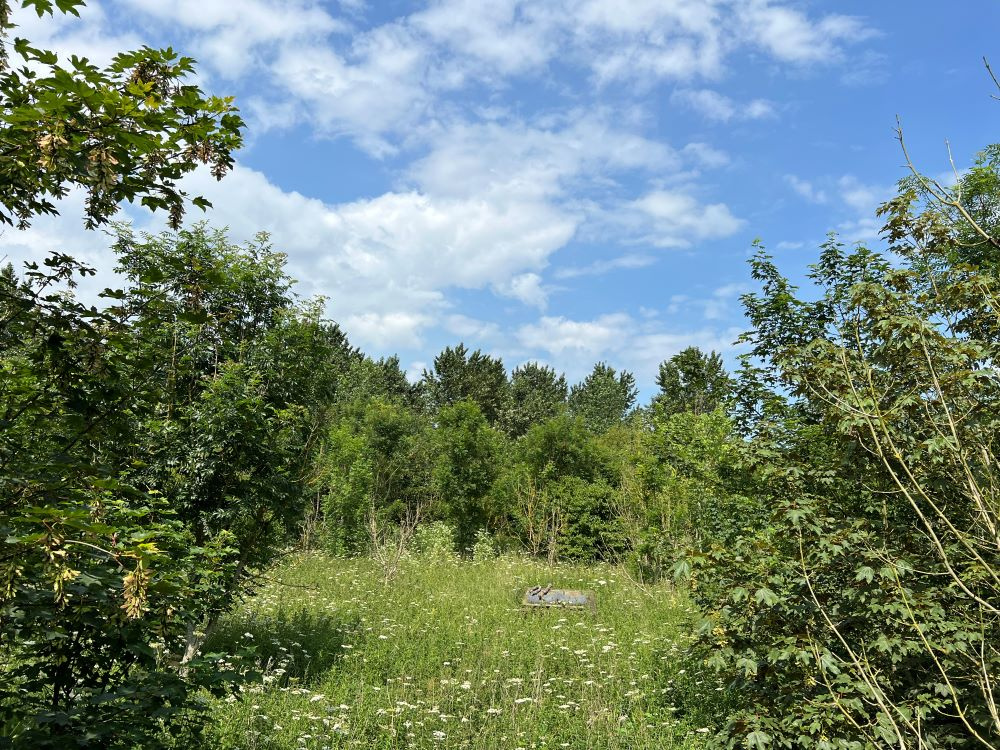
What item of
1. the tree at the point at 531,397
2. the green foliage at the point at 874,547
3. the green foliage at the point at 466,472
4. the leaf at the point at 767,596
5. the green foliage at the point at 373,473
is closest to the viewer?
the green foliage at the point at 874,547

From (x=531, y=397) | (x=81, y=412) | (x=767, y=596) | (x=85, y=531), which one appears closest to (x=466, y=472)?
(x=767, y=596)

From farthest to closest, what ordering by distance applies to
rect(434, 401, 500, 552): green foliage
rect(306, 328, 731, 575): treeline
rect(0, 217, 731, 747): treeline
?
1. rect(434, 401, 500, 552): green foliage
2. rect(306, 328, 731, 575): treeline
3. rect(0, 217, 731, 747): treeline

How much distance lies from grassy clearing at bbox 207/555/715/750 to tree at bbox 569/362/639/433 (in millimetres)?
30967

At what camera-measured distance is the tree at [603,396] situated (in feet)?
147

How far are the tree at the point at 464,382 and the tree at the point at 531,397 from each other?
1.11 metres

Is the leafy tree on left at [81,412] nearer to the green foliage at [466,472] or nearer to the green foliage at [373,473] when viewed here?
the green foliage at [373,473]

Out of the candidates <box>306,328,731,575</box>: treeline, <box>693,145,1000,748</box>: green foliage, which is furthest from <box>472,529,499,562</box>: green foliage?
<box>693,145,1000,748</box>: green foliage

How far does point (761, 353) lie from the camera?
6.27 metres

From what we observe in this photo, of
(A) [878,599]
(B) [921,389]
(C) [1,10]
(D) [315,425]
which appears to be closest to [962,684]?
(A) [878,599]

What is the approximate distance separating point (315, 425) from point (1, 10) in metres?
6.18

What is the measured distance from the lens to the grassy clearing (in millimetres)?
5805

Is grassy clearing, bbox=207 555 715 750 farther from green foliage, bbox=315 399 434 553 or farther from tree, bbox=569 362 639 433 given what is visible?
tree, bbox=569 362 639 433

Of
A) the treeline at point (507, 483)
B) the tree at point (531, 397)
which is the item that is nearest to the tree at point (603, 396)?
the tree at point (531, 397)

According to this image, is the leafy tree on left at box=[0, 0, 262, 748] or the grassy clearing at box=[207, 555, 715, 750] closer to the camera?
the leafy tree on left at box=[0, 0, 262, 748]
